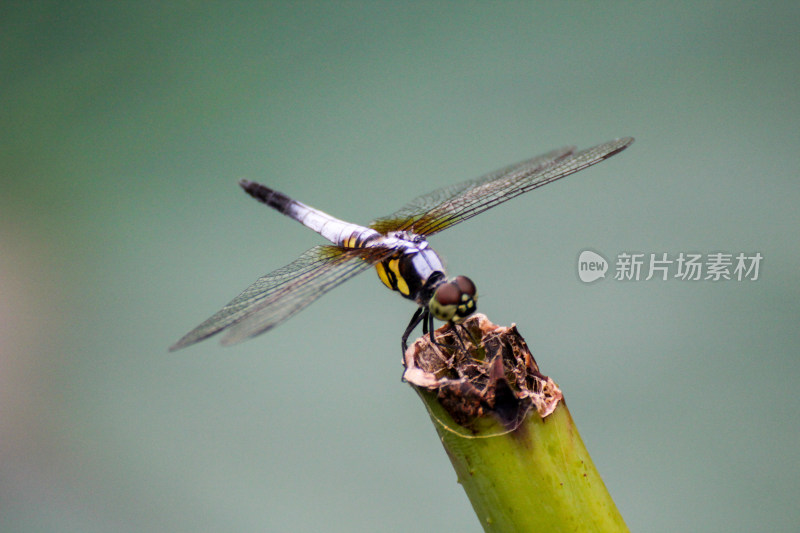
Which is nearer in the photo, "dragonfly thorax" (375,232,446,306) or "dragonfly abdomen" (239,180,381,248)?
"dragonfly thorax" (375,232,446,306)

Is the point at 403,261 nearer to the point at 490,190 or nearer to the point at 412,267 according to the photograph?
the point at 412,267

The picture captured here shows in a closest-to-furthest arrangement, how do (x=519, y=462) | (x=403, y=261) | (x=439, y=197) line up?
(x=519, y=462), (x=403, y=261), (x=439, y=197)

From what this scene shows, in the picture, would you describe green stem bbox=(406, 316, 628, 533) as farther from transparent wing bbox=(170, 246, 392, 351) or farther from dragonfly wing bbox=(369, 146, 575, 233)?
dragonfly wing bbox=(369, 146, 575, 233)

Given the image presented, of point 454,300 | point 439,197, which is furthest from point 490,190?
point 454,300

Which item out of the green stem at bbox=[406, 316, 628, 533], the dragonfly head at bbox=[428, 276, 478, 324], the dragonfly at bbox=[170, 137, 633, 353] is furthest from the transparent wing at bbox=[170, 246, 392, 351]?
the green stem at bbox=[406, 316, 628, 533]

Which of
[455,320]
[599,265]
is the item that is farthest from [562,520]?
[599,265]

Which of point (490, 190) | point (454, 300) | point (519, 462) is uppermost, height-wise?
point (490, 190)

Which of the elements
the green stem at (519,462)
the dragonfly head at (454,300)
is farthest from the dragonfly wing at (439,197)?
the green stem at (519,462)
